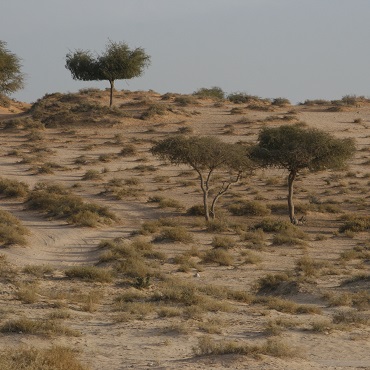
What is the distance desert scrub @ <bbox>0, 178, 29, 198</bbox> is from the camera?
1267 inches

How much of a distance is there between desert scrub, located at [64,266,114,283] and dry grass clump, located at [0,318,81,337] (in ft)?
18.4

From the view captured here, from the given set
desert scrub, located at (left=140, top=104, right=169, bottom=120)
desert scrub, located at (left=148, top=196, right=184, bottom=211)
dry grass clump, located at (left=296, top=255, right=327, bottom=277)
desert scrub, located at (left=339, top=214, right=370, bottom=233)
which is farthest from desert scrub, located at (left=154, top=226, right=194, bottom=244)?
desert scrub, located at (left=140, top=104, right=169, bottom=120)

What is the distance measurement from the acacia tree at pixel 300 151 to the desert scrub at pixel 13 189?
9.81 meters

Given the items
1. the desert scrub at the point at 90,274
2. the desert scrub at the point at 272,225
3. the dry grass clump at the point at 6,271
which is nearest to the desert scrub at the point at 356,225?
the desert scrub at the point at 272,225

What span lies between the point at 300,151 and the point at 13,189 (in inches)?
475

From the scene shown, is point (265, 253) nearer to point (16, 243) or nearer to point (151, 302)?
point (16, 243)

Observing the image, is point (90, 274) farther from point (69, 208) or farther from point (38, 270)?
point (69, 208)

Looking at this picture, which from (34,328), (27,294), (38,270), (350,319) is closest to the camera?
(34,328)

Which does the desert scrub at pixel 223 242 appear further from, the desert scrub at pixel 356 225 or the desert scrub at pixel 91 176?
the desert scrub at pixel 91 176

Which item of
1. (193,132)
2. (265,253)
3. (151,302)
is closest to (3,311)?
(151,302)

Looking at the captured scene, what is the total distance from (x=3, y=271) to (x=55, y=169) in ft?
72.7

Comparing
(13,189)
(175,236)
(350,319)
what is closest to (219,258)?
(175,236)

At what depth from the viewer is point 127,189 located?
34.0 meters

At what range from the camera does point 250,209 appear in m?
30.3
